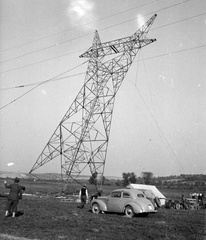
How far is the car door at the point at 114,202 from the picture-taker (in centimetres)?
1380

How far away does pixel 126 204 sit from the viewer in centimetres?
1354

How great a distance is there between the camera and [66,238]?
754 cm

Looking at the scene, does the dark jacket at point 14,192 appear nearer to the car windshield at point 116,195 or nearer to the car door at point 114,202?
the car door at point 114,202

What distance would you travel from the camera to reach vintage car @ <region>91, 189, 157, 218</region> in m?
13.3

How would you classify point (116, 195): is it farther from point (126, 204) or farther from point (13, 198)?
point (13, 198)

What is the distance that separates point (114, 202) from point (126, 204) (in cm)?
73

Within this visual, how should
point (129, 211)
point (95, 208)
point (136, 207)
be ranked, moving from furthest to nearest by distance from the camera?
point (95, 208)
point (129, 211)
point (136, 207)

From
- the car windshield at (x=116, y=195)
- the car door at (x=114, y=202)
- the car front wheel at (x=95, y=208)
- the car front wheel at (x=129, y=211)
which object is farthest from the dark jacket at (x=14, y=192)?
the car front wheel at (x=129, y=211)

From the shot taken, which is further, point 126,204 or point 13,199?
point 126,204

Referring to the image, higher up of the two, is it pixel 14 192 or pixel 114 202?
pixel 14 192

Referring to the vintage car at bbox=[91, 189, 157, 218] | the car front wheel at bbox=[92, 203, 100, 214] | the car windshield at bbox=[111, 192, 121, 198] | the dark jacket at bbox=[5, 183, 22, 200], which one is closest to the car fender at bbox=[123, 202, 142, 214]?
the vintage car at bbox=[91, 189, 157, 218]

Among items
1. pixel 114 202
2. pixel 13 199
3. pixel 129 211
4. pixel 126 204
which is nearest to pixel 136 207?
pixel 129 211

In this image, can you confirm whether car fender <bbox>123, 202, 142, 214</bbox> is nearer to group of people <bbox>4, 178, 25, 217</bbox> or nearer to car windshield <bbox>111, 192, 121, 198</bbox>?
car windshield <bbox>111, 192, 121, 198</bbox>

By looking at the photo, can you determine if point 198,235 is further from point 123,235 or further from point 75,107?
point 75,107
